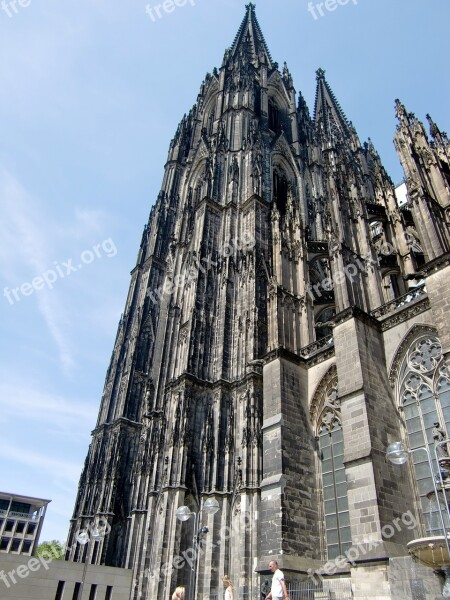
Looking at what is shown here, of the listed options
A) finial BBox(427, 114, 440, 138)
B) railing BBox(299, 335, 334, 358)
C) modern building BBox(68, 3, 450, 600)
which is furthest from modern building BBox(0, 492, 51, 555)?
finial BBox(427, 114, 440, 138)

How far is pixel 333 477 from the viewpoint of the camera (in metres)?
14.9

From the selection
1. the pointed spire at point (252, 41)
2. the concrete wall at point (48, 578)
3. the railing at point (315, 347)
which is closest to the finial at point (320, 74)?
the pointed spire at point (252, 41)

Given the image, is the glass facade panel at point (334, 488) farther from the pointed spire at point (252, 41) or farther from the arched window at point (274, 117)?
the pointed spire at point (252, 41)

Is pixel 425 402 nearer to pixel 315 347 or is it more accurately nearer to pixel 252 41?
pixel 315 347

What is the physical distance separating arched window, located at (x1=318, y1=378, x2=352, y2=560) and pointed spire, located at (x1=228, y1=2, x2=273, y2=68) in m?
42.2

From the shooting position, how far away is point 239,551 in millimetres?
17406

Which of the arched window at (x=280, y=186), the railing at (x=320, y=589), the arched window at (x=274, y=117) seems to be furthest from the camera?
the arched window at (x=274, y=117)

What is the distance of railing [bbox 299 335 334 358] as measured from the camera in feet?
56.8

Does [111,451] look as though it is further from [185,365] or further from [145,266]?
[145,266]

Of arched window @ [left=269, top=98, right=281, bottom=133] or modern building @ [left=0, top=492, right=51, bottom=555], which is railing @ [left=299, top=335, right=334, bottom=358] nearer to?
arched window @ [left=269, top=98, right=281, bottom=133]

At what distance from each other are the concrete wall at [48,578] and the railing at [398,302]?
1818cm

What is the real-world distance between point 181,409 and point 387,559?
12.4 m

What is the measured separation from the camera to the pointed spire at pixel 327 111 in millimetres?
51550

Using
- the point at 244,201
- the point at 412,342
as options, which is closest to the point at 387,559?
the point at 412,342
